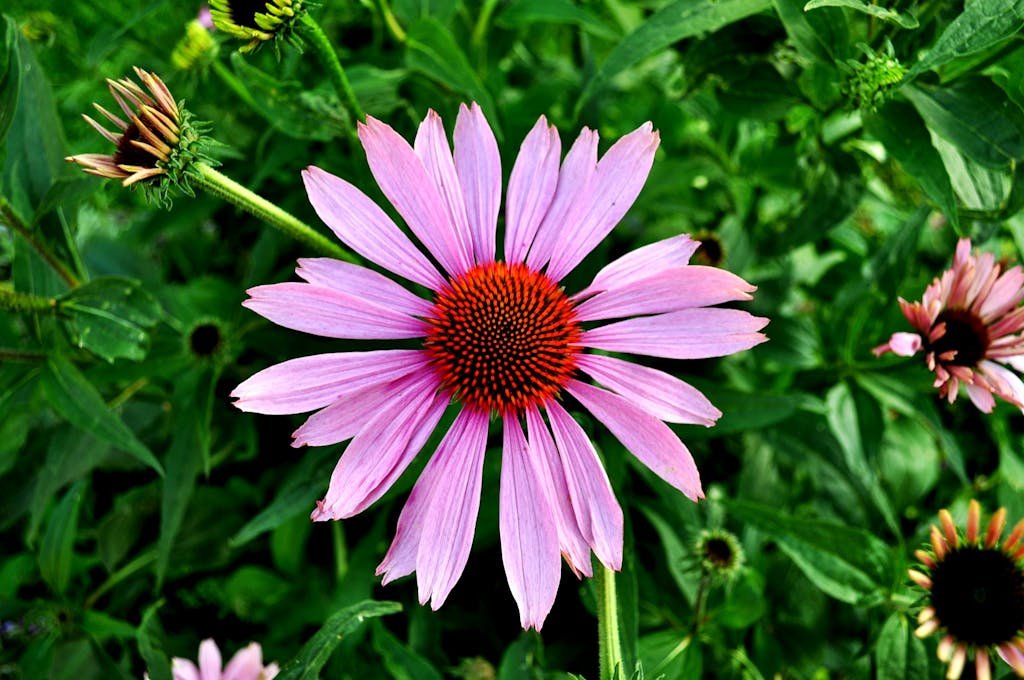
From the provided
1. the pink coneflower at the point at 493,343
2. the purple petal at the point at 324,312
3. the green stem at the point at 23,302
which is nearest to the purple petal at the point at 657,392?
the pink coneflower at the point at 493,343

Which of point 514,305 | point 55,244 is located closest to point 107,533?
point 55,244

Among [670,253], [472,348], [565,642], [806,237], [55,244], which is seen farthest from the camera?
[565,642]

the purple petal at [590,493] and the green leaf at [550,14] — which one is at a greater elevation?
the green leaf at [550,14]

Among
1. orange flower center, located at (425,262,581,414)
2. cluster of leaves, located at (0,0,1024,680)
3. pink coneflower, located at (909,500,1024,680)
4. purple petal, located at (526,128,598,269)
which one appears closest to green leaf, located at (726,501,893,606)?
cluster of leaves, located at (0,0,1024,680)

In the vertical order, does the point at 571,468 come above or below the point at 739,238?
below

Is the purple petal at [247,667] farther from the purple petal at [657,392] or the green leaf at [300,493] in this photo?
the purple petal at [657,392]

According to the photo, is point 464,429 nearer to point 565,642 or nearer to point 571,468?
point 571,468

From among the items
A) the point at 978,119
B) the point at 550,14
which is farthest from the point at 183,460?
the point at 978,119
